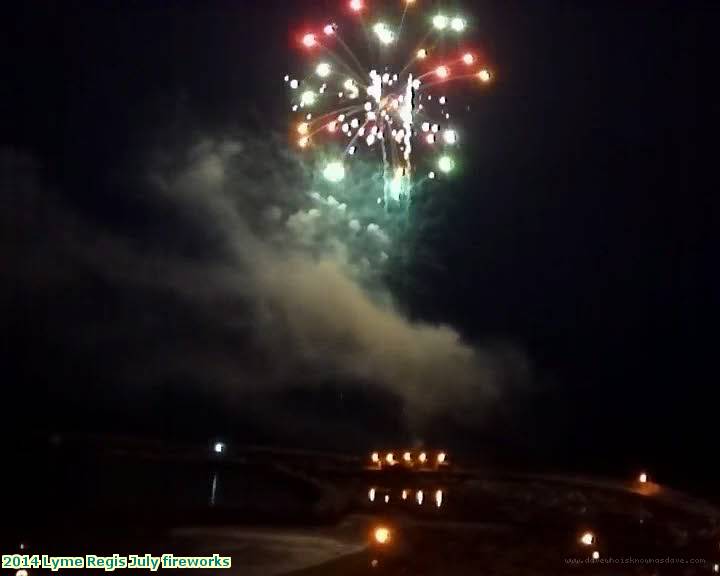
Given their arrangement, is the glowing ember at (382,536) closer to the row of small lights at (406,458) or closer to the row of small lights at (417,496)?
the row of small lights at (417,496)

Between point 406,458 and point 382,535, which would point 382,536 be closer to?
point 382,535

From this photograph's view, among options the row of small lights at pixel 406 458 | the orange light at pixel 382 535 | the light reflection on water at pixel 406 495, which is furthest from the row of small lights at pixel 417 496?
the row of small lights at pixel 406 458

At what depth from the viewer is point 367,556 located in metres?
14.0

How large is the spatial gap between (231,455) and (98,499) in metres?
10.4

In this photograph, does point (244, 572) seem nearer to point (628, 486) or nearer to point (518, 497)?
point (518, 497)

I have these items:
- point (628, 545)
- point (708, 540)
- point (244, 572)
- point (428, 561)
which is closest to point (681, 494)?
point (708, 540)

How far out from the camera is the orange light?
14891mm

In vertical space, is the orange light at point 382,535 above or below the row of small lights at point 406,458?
below

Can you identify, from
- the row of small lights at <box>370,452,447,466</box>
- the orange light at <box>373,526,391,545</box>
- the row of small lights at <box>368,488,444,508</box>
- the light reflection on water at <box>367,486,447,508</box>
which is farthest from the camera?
the row of small lights at <box>370,452,447,466</box>

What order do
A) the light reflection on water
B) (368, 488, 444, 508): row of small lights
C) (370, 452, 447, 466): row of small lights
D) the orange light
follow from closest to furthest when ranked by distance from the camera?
the orange light → (368, 488, 444, 508): row of small lights → the light reflection on water → (370, 452, 447, 466): row of small lights

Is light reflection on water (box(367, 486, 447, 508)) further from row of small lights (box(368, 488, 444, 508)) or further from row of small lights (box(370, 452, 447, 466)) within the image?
row of small lights (box(370, 452, 447, 466))

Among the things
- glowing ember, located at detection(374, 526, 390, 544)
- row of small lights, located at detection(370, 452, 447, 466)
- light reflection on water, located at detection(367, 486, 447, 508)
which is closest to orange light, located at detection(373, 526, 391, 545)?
glowing ember, located at detection(374, 526, 390, 544)

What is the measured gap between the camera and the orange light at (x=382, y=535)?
1489cm

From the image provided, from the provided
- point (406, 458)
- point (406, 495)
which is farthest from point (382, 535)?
point (406, 458)
